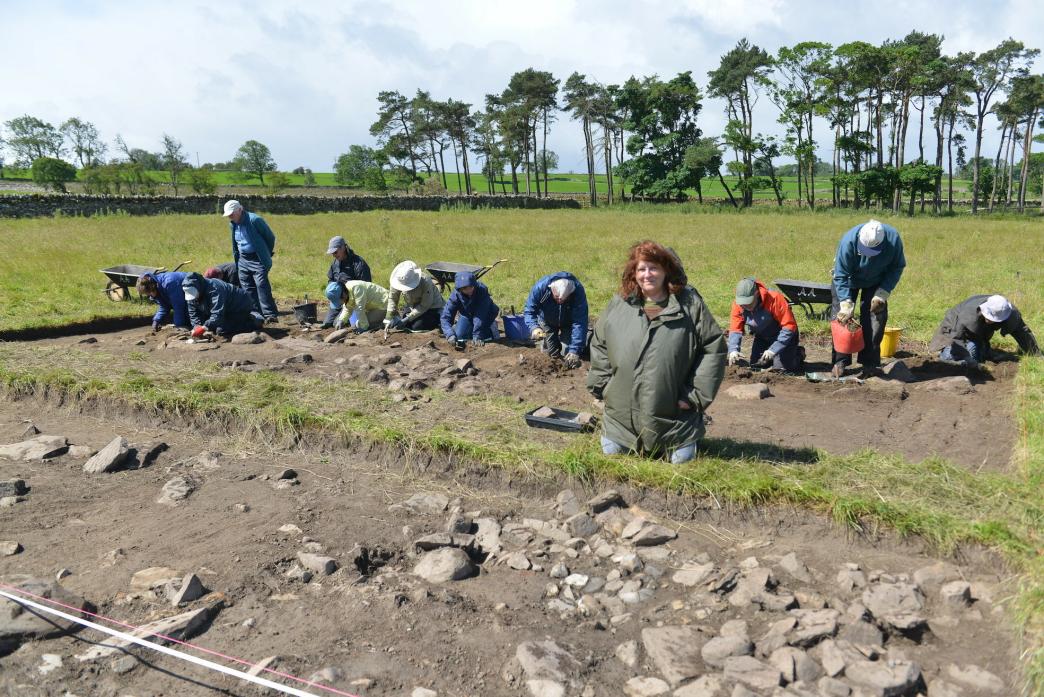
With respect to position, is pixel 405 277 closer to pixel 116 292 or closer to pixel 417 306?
pixel 417 306

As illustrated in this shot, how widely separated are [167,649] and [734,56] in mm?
52579

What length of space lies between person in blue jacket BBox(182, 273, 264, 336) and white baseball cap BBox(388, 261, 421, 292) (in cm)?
215

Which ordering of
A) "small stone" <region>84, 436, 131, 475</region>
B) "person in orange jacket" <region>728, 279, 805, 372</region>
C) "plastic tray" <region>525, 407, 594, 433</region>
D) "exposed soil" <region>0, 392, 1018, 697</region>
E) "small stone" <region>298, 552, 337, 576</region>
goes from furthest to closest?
"person in orange jacket" <region>728, 279, 805, 372</region> → "plastic tray" <region>525, 407, 594, 433</region> → "small stone" <region>84, 436, 131, 475</region> → "small stone" <region>298, 552, 337, 576</region> → "exposed soil" <region>0, 392, 1018, 697</region>

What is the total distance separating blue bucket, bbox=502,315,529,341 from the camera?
846cm

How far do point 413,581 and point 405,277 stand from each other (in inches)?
209

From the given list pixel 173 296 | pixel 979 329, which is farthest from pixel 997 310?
pixel 173 296

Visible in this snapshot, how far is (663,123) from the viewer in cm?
5375

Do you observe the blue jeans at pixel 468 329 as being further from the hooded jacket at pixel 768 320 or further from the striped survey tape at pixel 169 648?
the striped survey tape at pixel 169 648

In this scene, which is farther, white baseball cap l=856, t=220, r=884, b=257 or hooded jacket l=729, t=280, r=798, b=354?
hooded jacket l=729, t=280, r=798, b=354

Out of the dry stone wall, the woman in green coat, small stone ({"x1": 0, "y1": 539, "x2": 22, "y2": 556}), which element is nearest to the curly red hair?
the woman in green coat

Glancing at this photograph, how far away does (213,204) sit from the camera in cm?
3506

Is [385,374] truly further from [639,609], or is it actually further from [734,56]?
[734,56]

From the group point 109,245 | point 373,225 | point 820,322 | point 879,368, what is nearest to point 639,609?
point 879,368

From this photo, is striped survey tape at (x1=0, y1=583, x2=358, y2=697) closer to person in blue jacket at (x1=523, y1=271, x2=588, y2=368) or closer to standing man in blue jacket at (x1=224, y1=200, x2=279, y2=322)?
person in blue jacket at (x1=523, y1=271, x2=588, y2=368)
